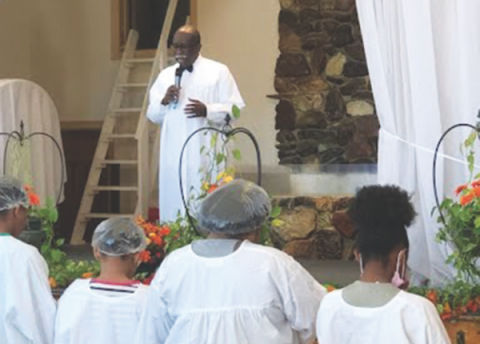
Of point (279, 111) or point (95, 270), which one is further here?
point (279, 111)

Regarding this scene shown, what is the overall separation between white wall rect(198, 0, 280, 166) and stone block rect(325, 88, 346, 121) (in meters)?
0.45

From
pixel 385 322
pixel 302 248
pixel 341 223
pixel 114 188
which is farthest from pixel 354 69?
pixel 385 322

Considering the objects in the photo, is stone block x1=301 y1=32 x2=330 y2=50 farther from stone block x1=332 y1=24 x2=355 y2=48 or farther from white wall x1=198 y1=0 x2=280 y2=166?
white wall x1=198 y1=0 x2=280 y2=166

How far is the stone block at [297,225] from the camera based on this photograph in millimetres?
5160

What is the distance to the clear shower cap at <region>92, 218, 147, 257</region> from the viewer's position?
2.29m

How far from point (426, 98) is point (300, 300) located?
1.68 meters

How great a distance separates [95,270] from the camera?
11.9 feet

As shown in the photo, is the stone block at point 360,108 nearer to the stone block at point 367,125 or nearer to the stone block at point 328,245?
the stone block at point 367,125

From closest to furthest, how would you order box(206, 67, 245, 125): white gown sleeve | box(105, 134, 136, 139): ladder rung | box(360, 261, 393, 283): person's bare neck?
box(360, 261, 393, 283): person's bare neck, box(206, 67, 245, 125): white gown sleeve, box(105, 134, 136, 139): ladder rung

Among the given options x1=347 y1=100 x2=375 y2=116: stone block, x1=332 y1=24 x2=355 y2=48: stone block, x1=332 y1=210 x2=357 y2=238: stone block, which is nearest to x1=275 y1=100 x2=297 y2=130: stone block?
x1=347 y1=100 x2=375 y2=116: stone block

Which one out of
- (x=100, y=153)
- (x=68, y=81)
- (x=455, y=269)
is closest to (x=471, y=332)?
(x=455, y=269)

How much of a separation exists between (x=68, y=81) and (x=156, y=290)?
18.7 feet

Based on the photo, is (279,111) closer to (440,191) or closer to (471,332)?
(440,191)

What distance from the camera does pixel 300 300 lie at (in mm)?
1896
